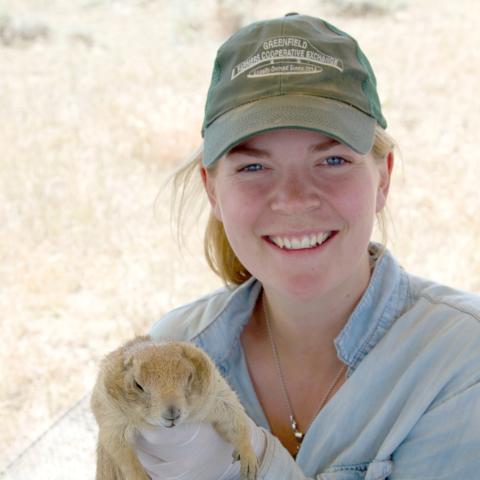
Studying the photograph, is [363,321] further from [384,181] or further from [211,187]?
[211,187]

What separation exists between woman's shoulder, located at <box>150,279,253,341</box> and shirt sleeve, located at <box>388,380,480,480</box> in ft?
1.78

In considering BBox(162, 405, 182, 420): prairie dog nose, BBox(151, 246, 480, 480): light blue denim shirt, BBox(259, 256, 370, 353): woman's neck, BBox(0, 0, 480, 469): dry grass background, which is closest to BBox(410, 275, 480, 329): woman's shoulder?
BBox(151, 246, 480, 480): light blue denim shirt

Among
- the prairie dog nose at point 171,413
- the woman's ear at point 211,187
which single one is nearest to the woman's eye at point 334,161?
the woman's ear at point 211,187

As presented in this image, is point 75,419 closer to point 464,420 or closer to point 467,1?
point 464,420

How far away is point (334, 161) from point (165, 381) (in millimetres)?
510

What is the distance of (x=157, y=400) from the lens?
3.42ft

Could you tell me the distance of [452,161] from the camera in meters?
4.12

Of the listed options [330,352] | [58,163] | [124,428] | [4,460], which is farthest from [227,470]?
[58,163]

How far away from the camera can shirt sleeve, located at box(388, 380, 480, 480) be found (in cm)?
111

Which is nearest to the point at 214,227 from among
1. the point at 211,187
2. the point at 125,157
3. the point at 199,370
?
the point at 211,187

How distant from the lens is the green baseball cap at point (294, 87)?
119cm

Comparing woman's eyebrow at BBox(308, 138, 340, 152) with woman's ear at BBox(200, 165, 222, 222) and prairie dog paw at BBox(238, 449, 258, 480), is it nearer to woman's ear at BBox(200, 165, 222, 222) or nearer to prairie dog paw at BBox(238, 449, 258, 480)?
woman's ear at BBox(200, 165, 222, 222)

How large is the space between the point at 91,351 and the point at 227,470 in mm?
2044

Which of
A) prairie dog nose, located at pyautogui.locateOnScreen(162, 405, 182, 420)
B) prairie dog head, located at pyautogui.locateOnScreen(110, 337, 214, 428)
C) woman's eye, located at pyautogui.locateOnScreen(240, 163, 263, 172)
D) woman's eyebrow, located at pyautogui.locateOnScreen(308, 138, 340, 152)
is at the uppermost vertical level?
woman's eyebrow, located at pyautogui.locateOnScreen(308, 138, 340, 152)
